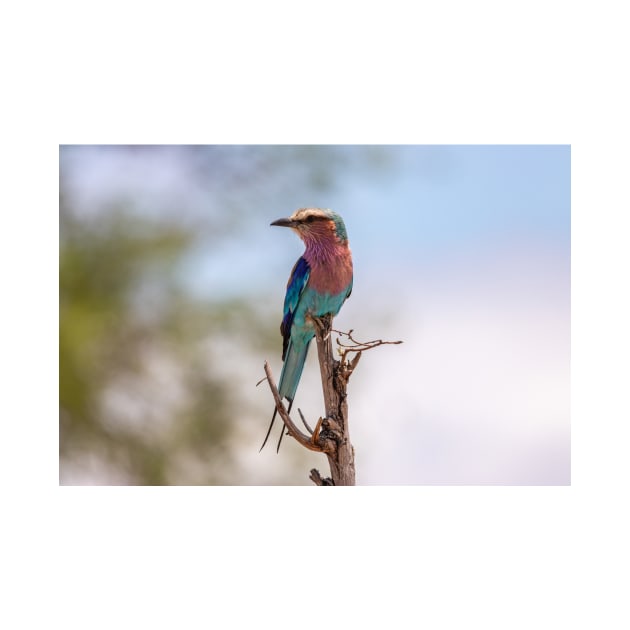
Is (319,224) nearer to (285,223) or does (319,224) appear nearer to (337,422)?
(285,223)

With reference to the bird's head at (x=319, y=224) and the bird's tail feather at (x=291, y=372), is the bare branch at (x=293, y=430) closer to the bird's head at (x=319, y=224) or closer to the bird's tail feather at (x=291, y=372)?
the bird's tail feather at (x=291, y=372)

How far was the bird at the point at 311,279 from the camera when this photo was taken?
348cm

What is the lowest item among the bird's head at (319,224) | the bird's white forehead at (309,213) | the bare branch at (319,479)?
the bare branch at (319,479)

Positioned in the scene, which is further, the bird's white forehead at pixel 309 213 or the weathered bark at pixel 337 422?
the bird's white forehead at pixel 309 213

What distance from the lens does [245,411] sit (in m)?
5.08

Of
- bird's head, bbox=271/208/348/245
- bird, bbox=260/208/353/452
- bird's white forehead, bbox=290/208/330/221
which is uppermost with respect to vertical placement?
bird's white forehead, bbox=290/208/330/221

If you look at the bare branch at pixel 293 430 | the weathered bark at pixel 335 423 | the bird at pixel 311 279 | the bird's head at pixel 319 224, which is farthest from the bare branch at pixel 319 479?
the bird's head at pixel 319 224

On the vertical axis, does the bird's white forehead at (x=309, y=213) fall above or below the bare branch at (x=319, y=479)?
above

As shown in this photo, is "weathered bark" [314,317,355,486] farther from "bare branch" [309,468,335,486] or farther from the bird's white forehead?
the bird's white forehead

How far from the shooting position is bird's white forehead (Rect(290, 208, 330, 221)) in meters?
3.49

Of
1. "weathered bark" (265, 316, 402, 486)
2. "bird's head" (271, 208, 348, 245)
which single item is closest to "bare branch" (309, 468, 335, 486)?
"weathered bark" (265, 316, 402, 486)

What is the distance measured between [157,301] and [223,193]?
3.04 feet
